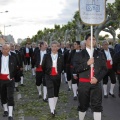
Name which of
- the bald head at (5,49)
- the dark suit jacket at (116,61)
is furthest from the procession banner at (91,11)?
the dark suit jacket at (116,61)

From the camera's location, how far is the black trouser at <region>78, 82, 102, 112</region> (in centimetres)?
683

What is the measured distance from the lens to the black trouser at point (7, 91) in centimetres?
857

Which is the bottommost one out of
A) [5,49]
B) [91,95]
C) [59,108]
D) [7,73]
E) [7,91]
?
[59,108]

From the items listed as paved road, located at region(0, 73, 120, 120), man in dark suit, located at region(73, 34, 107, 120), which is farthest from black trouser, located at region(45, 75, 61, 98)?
man in dark suit, located at region(73, 34, 107, 120)

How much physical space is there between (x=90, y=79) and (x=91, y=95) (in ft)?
1.07

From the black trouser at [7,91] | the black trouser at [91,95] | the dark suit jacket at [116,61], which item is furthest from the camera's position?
the dark suit jacket at [116,61]

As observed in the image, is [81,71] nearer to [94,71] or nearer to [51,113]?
[94,71]

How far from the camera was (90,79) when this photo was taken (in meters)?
6.87

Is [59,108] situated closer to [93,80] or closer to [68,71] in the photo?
[68,71]

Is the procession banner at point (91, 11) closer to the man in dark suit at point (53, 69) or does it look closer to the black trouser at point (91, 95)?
the black trouser at point (91, 95)

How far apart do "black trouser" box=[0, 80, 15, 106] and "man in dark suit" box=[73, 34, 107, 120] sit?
88.4 inches

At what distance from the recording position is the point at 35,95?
12781 mm

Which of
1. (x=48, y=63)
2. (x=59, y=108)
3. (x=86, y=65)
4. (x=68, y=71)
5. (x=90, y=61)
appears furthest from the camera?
(x=68, y=71)

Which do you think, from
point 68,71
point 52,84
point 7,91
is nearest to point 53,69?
point 52,84
